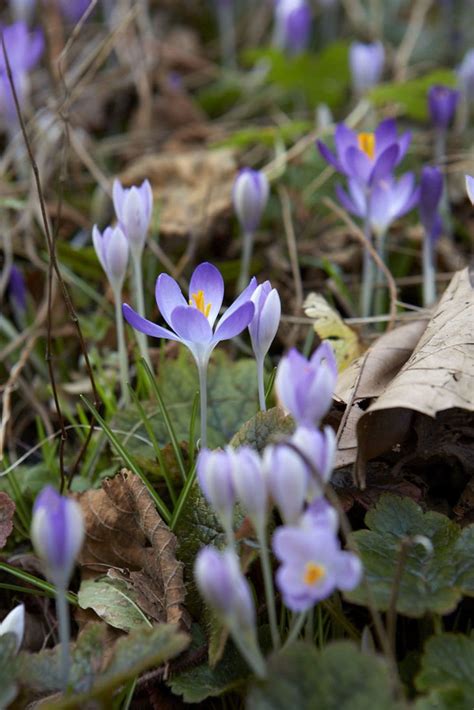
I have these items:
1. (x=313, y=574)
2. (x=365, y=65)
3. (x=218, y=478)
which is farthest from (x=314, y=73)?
(x=313, y=574)

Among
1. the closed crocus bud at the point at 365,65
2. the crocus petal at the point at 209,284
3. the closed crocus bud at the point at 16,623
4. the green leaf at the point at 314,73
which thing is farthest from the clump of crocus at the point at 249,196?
the green leaf at the point at 314,73

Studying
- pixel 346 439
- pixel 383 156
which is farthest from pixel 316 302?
pixel 346 439

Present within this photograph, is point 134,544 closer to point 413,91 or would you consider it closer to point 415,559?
point 415,559

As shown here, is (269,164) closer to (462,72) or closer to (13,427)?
(462,72)

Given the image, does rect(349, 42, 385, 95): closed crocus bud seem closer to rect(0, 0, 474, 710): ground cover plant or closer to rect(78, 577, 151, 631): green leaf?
rect(0, 0, 474, 710): ground cover plant

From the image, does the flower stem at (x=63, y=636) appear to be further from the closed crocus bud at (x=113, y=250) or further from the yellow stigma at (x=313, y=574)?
the closed crocus bud at (x=113, y=250)

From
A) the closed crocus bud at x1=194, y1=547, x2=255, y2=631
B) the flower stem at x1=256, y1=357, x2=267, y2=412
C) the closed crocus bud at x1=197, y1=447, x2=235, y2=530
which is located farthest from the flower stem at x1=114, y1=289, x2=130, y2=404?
the closed crocus bud at x1=194, y1=547, x2=255, y2=631
